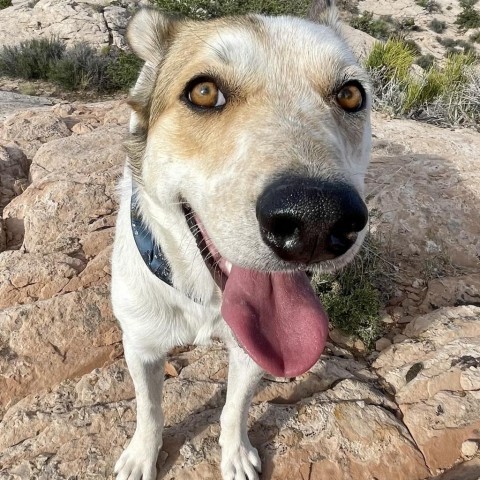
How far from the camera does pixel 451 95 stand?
8.39 m

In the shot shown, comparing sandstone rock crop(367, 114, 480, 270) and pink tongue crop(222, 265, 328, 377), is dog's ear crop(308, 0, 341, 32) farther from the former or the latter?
sandstone rock crop(367, 114, 480, 270)

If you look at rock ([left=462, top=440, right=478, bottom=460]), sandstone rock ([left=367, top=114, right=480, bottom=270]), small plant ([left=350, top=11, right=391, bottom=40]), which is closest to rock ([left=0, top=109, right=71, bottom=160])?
sandstone rock ([left=367, top=114, right=480, bottom=270])

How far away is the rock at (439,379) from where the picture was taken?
2.72 metres

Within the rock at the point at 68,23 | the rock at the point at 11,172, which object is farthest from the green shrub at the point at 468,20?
the rock at the point at 11,172

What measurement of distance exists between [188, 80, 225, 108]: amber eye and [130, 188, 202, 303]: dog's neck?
709 millimetres

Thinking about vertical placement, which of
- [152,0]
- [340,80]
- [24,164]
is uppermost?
[340,80]

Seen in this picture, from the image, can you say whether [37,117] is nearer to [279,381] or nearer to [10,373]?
[10,373]

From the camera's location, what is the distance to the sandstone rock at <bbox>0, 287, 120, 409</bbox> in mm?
3164

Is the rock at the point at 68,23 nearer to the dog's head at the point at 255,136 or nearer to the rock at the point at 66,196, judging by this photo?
the rock at the point at 66,196

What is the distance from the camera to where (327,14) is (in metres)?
3.23

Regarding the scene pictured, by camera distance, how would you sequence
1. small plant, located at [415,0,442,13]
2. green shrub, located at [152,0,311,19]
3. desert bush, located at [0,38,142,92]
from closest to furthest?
desert bush, located at [0,38,142,92], green shrub, located at [152,0,311,19], small plant, located at [415,0,442,13]

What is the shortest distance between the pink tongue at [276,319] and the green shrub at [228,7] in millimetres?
11708

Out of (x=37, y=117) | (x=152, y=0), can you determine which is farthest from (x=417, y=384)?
(x=152, y=0)

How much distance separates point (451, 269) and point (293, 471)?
3.00 metres
